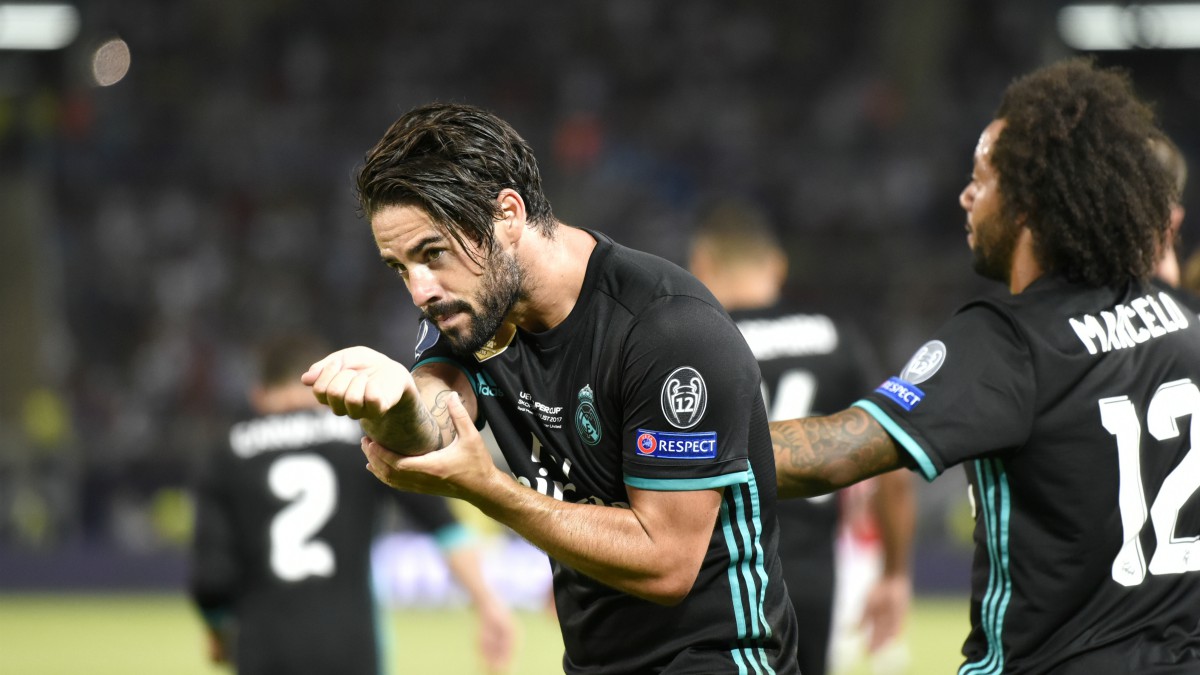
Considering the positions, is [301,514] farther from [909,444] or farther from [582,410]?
[909,444]

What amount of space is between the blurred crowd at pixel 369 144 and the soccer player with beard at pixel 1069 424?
1251 cm

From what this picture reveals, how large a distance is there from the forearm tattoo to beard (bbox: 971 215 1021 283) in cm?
50

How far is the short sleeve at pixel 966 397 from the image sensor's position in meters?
2.94

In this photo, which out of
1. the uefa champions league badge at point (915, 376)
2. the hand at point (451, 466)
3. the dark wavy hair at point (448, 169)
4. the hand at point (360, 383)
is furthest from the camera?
the uefa champions league badge at point (915, 376)

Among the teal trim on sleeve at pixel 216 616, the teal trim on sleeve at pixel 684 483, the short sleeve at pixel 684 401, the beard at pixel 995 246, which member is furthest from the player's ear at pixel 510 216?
the teal trim on sleeve at pixel 216 616

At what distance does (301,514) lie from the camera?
547 centimetres

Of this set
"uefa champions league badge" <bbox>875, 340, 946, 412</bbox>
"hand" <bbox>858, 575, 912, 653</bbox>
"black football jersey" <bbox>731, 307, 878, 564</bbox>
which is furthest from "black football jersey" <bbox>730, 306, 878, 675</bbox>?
"uefa champions league badge" <bbox>875, 340, 946, 412</bbox>

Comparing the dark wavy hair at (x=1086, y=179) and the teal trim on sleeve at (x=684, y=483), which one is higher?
the dark wavy hair at (x=1086, y=179)

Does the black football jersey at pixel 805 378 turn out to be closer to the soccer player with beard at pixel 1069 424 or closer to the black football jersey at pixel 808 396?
the black football jersey at pixel 808 396

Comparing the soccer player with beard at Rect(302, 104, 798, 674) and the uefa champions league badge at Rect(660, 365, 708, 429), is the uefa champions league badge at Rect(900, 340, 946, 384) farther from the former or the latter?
the uefa champions league badge at Rect(660, 365, 708, 429)

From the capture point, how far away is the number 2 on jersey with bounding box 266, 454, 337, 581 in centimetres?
546

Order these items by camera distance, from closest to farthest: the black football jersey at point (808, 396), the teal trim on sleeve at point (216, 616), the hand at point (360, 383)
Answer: the hand at point (360, 383)
the black football jersey at point (808, 396)
the teal trim on sleeve at point (216, 616)

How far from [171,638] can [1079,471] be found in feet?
32.7

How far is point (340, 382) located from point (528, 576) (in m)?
10.4
